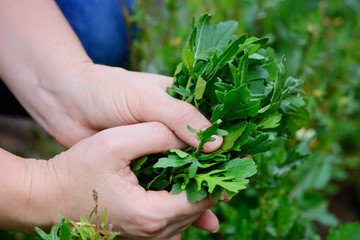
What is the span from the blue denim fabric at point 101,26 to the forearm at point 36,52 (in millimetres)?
327

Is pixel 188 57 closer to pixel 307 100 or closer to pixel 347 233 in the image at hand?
A: pixel 307 100

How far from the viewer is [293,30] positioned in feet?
5.91

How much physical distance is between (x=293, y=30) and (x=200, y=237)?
978 millimetres

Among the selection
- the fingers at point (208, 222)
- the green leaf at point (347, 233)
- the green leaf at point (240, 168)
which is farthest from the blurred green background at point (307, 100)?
the green leaf at point (240, 168)

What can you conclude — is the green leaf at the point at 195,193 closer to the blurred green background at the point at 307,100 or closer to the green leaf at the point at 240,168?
the green leaf at the point at 240,168

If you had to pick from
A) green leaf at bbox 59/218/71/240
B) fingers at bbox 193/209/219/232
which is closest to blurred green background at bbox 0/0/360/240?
fingers at bbox 193/209/219/232

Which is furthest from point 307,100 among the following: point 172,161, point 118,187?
point 118,187

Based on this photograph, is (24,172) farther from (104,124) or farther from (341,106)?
(341,106)

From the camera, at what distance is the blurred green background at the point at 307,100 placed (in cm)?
134

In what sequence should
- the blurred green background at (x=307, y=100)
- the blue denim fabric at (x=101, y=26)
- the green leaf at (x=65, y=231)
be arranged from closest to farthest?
the green leaf at (x=65, y=231) < the blurred green background at (x=307, y=100) < the blue denim fabric at (x=101, y=26)

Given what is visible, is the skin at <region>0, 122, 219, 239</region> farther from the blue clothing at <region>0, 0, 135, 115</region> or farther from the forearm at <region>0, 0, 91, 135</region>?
the blue clothing at <region>0, 0, 135, 115</region>

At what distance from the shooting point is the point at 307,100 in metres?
1.18

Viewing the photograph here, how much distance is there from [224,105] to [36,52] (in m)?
0.66

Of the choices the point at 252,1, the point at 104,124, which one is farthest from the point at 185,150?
the point at 252,1
